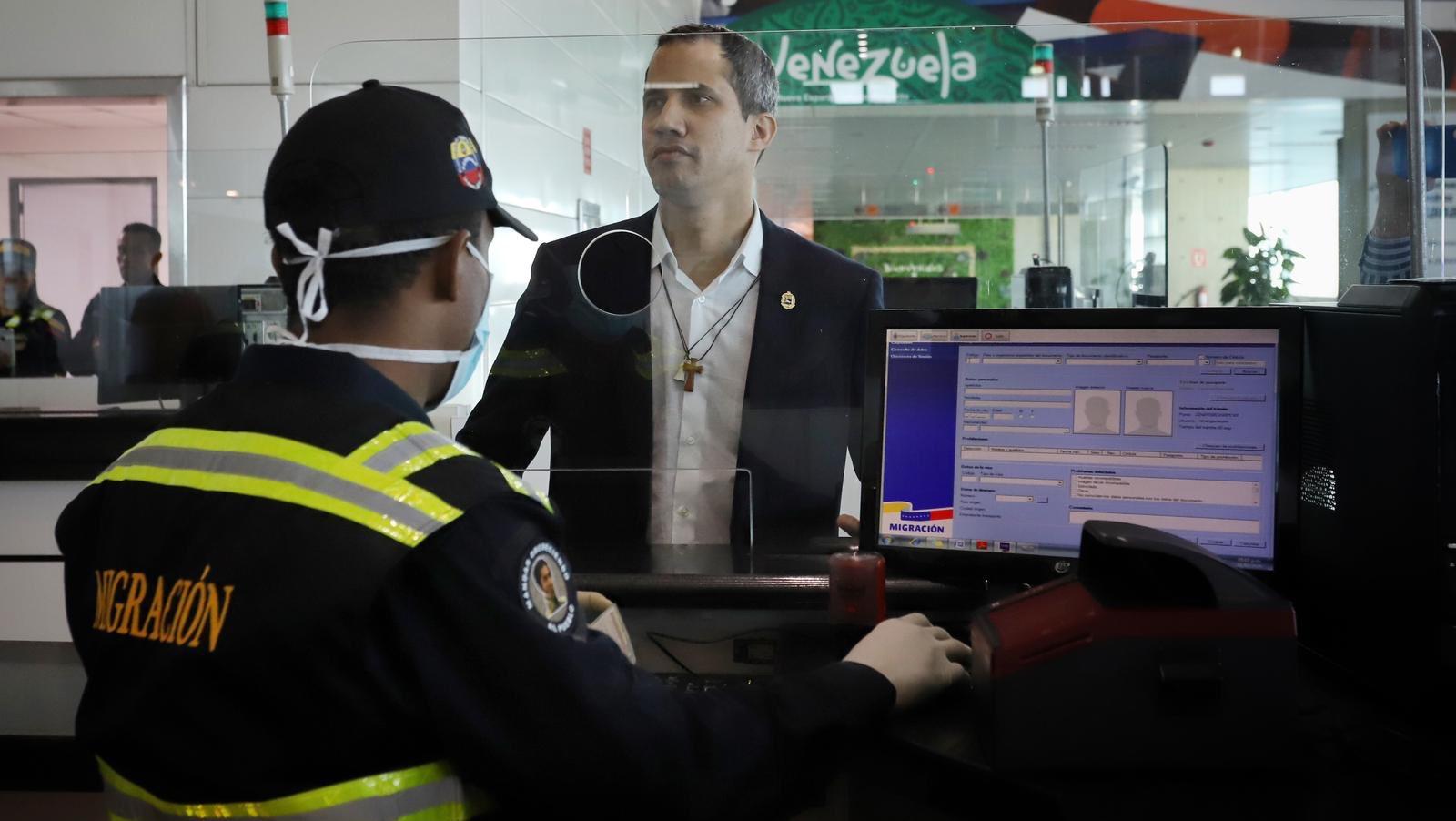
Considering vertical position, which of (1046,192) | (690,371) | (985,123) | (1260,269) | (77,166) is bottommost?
(690,371)

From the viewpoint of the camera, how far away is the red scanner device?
3.55 ft

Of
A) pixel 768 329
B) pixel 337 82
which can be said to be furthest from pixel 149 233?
pixel 768 329

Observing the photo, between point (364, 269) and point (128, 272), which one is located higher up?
point (128, 272)

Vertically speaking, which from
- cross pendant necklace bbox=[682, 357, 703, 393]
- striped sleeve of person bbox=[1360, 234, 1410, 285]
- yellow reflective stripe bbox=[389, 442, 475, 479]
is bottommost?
yellow reflective stripe bbox=[389, 442, 475, 479]

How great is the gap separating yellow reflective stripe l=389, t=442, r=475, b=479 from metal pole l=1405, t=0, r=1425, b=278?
5.31 ft

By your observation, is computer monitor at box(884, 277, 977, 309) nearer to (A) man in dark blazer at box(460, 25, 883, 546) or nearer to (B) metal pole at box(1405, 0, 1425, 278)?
(A) man in dark blazer at box(460, 25, 883, 546)

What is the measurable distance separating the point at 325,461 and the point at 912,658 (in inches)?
23.9

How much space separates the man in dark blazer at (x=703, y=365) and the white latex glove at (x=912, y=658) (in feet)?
2.64

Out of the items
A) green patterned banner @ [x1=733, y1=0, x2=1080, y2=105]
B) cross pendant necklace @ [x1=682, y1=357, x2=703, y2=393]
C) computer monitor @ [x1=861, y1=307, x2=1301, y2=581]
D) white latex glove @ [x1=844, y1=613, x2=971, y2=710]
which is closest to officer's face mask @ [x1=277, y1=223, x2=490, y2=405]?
white latex glove @ [x1=844, y1=613, x2=971, y2=710]

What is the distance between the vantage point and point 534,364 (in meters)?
2.21

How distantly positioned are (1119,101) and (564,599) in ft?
7.99

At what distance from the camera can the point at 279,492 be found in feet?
2.90

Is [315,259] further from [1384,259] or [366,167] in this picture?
[1384,259]

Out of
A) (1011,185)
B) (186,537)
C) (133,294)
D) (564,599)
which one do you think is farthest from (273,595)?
(133,294)
